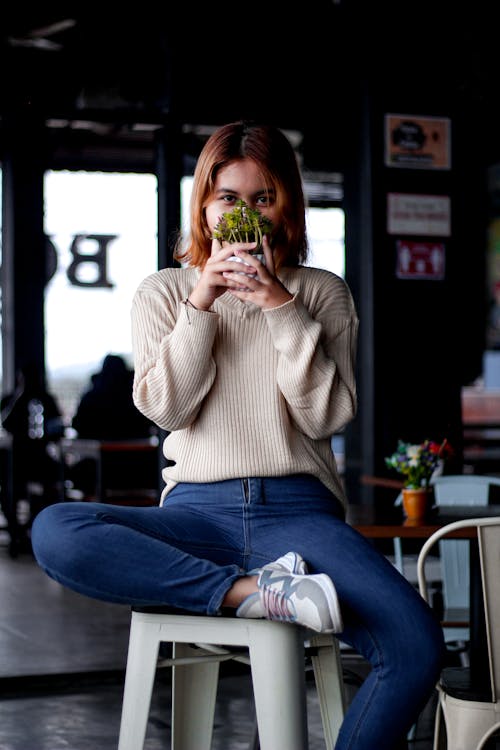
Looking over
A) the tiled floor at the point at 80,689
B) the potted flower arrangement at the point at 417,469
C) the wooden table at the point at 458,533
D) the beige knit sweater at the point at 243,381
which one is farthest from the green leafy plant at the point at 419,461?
the beige knit sweater at the point at 243,381

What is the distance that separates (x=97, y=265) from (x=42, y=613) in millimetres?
5884

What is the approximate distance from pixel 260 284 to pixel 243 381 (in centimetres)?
21

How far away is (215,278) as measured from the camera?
6.36ft

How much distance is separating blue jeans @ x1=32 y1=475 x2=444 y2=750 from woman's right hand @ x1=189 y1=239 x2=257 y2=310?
1.31 feet

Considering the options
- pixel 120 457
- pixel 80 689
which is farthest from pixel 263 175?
pixel 120 457

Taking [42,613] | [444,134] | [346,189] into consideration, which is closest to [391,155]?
[444,134]

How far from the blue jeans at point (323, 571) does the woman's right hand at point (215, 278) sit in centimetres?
40

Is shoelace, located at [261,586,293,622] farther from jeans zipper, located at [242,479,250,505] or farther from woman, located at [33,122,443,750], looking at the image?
jeans zipper, located at [242,479,250,505]

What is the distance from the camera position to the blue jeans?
1759 millimetres

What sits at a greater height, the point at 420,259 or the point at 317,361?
the point at 420,259

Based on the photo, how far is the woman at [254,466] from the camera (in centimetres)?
176

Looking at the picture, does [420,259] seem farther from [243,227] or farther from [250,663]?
[250,663]

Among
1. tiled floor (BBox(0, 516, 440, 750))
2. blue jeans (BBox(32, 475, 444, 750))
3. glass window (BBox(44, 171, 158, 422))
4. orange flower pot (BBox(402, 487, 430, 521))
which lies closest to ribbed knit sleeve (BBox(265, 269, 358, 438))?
blue jeans (BBox(32, 475, 444, 750))

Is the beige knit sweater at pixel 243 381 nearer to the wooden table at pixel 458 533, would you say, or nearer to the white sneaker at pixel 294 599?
the white sneaker at pixel 294 599
